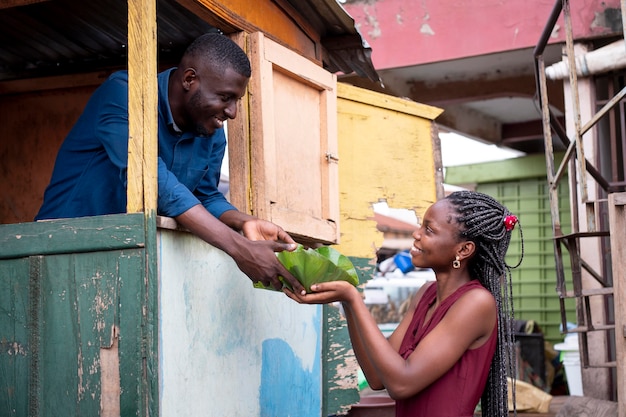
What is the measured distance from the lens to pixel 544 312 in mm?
11445

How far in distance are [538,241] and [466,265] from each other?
8.76 meters

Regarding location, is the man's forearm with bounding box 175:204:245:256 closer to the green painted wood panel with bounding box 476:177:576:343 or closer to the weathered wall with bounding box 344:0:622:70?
the weathered wall with bounding box 344:0:622:70

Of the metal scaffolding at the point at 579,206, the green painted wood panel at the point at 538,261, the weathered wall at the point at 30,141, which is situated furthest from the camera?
the green painted wood panel at the point at 538,261

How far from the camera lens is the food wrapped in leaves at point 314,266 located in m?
2.95

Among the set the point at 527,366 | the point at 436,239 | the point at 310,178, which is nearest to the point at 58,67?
the point at 310,178

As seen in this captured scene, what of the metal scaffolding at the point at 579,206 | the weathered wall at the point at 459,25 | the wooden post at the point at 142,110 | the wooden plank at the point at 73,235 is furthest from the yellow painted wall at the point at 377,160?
the wooden plank at the point at 73,235

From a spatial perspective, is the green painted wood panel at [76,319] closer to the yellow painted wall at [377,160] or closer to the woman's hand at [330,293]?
the woman's hand at [330,293]

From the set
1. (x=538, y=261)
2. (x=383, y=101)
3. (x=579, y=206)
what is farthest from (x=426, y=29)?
(x=538, y=261)

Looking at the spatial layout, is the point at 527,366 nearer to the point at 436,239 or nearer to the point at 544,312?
the point at 544,312

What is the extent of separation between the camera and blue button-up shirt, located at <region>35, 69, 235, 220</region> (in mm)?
3171

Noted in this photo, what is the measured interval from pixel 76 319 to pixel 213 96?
103cm

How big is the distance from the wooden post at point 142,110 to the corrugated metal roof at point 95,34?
0.87 meters

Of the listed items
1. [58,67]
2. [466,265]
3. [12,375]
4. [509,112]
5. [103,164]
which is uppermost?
[509,112]

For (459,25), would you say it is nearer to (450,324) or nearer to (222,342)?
(222,342)
